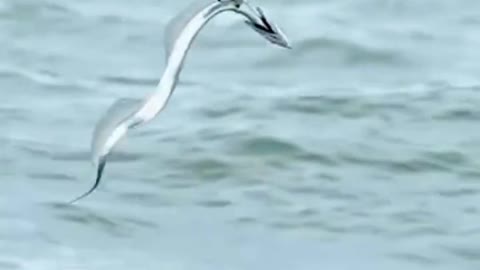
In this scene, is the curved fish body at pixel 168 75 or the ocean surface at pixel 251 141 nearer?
the curved fish body at pixel 168 75

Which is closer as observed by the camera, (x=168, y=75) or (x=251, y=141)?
(x=168, y=75)

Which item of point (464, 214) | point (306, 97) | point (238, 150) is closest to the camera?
point (464, 214)

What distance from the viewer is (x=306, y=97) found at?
21.9ft

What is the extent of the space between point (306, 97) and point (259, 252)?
5.65 feet

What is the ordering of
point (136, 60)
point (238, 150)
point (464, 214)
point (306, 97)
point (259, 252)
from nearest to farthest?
point (259, 252), point (464, 214), point (238, 150), point (306, 97), point (136, 60)

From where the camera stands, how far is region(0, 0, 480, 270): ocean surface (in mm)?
5109

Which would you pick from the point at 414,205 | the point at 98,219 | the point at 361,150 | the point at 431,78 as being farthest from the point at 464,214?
the point at 431,78

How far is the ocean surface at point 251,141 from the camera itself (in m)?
Answer: 5.11

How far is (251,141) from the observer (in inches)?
245

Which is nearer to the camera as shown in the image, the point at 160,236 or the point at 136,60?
the point at 160,236

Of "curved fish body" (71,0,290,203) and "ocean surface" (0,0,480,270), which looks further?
"ocean surface" (0,0,480,270)

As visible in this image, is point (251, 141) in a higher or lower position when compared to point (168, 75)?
lower

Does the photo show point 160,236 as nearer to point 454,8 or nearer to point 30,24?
point 30,24

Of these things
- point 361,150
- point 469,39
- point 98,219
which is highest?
point 469,39
